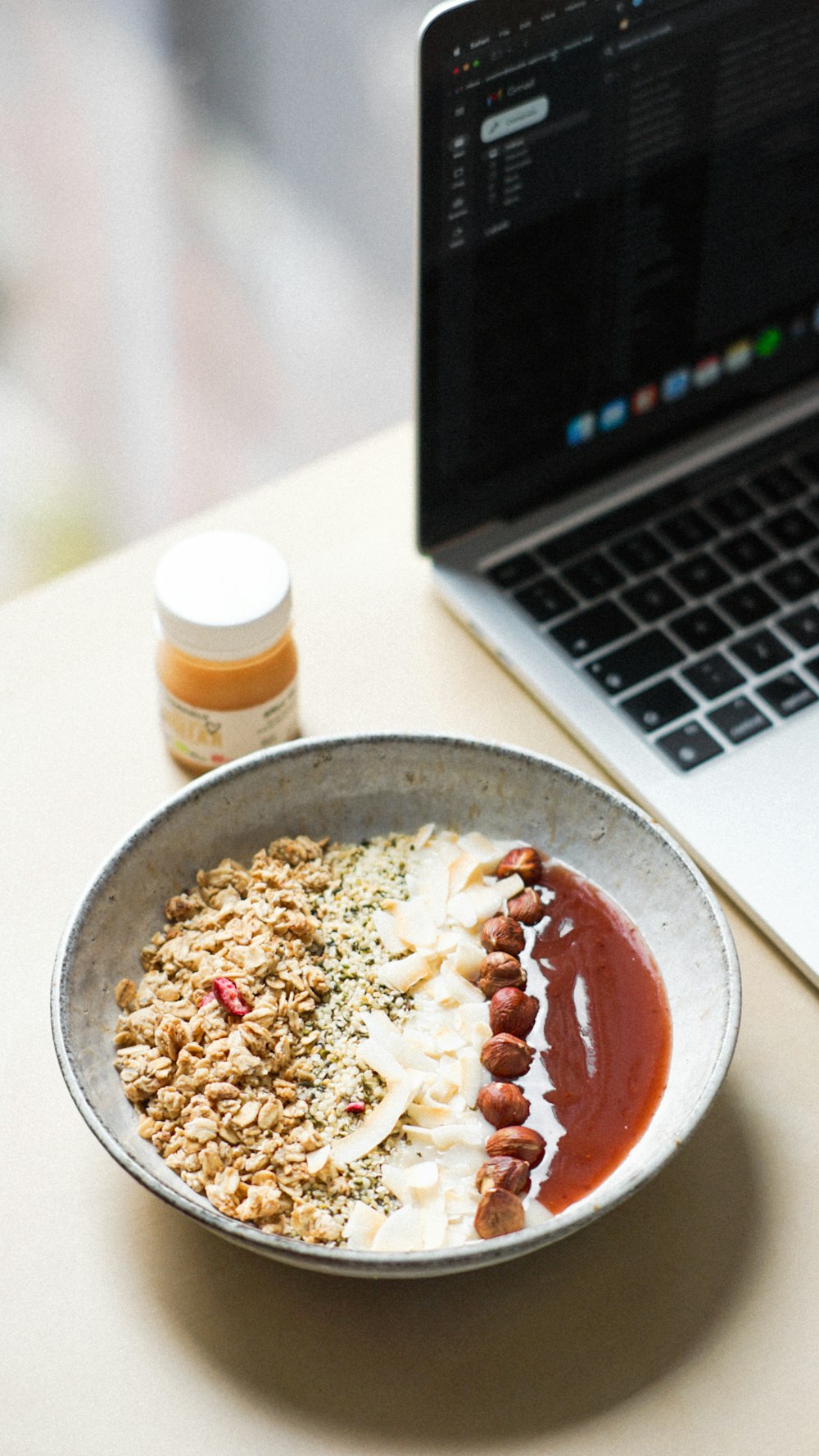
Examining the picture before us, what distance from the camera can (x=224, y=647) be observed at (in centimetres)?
88

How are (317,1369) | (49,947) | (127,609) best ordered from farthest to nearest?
(127,609), (49,947), (317,1369)

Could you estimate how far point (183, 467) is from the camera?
1827mm

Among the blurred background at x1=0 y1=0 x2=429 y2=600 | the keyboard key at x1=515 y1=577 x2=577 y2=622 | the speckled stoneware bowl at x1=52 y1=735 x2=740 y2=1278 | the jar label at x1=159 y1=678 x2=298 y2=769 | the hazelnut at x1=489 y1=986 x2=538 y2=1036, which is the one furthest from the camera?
the blurred background at x1=0 y1=0 x2=429 y2=600

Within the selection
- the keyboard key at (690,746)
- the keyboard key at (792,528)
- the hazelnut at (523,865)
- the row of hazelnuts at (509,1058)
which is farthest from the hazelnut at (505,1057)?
the keyboard key at (792,528)

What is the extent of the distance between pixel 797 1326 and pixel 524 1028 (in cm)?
19

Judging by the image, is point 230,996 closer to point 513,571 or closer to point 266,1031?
point 266,1031

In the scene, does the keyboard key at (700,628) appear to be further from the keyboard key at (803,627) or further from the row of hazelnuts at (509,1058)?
the row of hazelnuts at (509,1058)

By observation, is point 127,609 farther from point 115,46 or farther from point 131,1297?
point 115,46

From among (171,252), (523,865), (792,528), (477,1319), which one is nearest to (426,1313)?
(477,1319)

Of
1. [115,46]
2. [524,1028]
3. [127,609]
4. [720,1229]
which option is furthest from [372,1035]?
[115,46]

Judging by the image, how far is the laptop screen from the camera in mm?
867

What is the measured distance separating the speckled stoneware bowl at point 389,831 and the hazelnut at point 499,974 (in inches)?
3.0

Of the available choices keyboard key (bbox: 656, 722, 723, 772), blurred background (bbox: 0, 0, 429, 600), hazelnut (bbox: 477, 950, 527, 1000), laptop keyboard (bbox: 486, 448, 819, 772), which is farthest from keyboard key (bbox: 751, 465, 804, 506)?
blurred background (bbox: 0, 0, 429, 600)

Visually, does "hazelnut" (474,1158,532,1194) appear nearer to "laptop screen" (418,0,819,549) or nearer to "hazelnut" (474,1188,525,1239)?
"hazelnut" (474,1188,525,1239)
